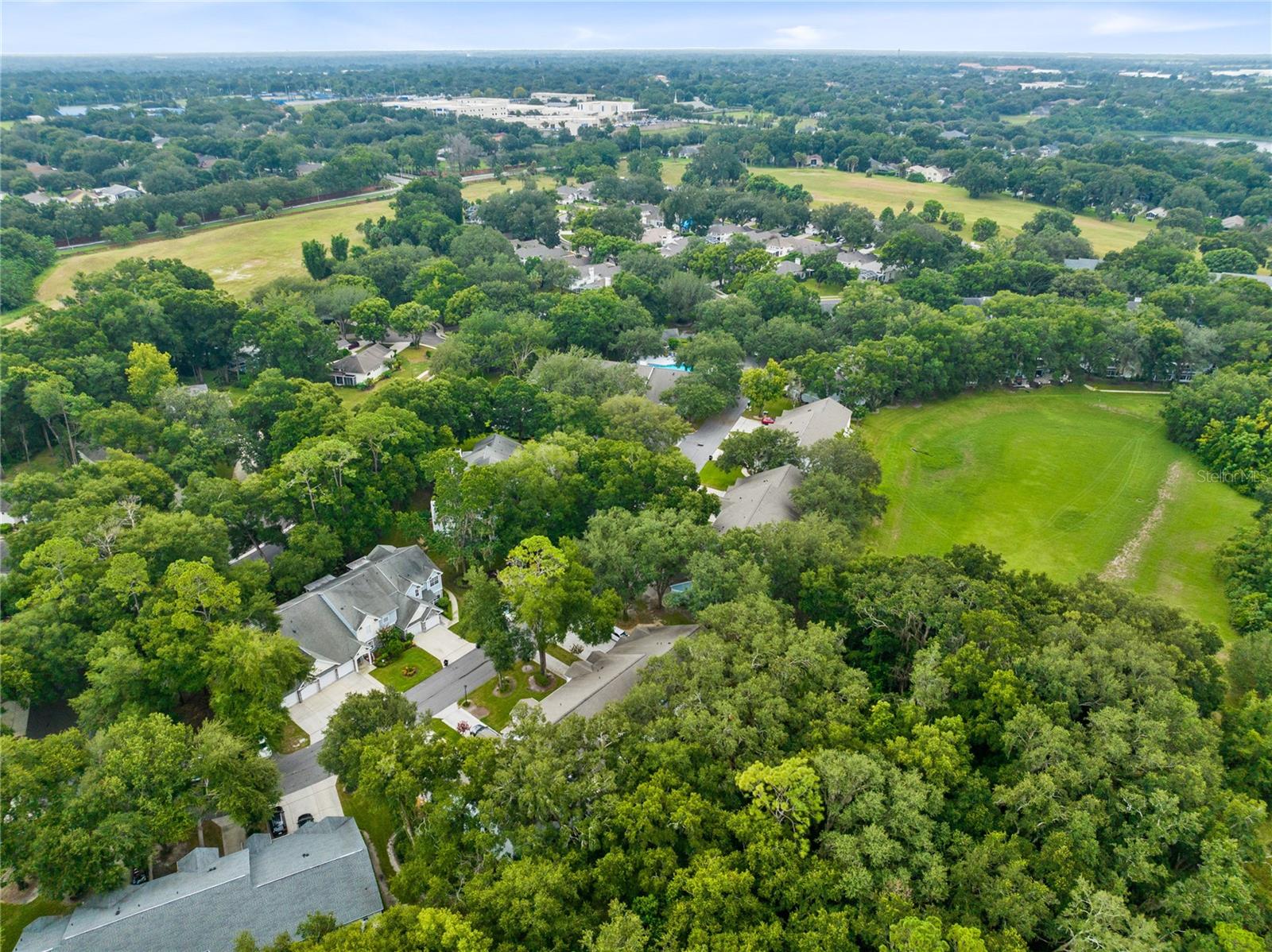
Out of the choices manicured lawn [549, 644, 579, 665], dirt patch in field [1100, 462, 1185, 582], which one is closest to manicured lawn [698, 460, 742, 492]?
manicured lawn [549, 644, 579, 665]

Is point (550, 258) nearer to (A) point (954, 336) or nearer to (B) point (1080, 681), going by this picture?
(A) point (954, 336)

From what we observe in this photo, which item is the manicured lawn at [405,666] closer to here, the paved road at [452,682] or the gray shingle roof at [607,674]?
the paved road at [452,682]

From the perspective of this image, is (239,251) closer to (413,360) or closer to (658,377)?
(413,360)

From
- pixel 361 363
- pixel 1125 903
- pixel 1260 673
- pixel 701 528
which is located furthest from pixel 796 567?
pixel 361 363

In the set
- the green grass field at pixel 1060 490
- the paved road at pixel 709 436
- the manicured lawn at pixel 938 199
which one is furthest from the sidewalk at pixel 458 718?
the manicured lawn at pixel 938 199

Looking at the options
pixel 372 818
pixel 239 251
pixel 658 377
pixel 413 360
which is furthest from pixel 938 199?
pixel 372 818
